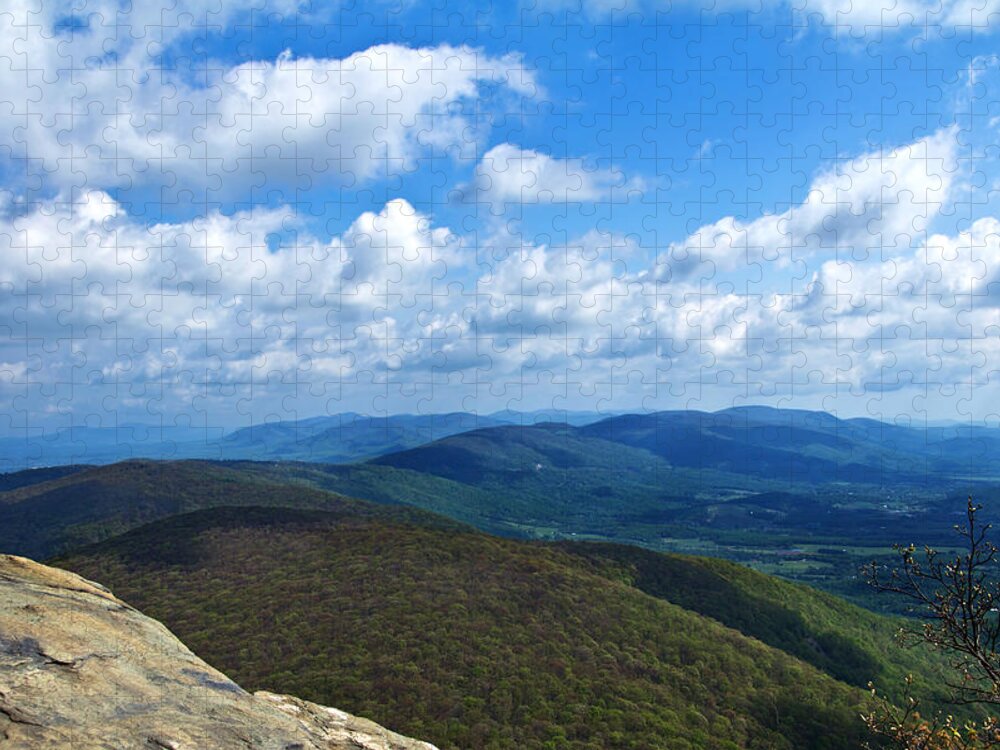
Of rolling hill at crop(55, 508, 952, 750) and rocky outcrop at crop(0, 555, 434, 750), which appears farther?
rolling hill at crop(55, 508, 952, 750)

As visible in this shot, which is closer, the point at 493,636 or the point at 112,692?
the point at 112,692

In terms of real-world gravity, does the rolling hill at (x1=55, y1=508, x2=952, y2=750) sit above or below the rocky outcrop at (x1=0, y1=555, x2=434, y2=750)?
below

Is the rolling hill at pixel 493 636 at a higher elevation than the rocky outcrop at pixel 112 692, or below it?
below

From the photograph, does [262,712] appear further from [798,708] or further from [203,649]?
[798,708]

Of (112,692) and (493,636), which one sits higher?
(112,692)
